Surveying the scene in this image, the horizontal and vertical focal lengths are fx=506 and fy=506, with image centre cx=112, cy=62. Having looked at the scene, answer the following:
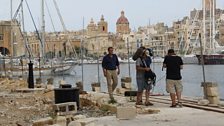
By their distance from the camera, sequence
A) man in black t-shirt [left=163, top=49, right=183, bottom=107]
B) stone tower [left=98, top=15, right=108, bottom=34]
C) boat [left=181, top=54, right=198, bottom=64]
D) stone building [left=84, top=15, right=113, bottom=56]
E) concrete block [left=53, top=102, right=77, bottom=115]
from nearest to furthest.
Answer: concrete block [left=53, top=102, right=77, bottom=115] < man in black t-shirt [left=163, top=49, right=183, bottom=107] < boat [left=181, top=54, right=198, bottom=64] < stone building [left=84, top=15, right=113, bottom=56] < stone tower [left=98, top=15, right=108, bottom=34]

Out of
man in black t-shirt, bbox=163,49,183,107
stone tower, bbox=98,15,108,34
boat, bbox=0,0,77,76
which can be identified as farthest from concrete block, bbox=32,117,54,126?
stone tower, bbox=98,15,108,34

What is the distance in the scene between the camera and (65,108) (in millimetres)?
13656

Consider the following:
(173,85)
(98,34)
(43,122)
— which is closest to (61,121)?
(43,122)

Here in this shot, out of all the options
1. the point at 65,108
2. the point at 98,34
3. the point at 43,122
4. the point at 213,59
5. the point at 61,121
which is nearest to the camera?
the point at 43,122

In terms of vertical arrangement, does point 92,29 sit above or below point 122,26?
below

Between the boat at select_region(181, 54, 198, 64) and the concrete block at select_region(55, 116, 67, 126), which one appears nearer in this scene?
the concrete block at select_region(55, 116, 67, 126)

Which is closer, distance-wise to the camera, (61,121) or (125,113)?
(61,121)

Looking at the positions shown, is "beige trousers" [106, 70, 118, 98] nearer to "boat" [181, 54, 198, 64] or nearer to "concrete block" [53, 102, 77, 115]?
"concrete block" [53, 102, 77, 115]

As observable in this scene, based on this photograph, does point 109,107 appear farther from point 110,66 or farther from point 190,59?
point 190,59

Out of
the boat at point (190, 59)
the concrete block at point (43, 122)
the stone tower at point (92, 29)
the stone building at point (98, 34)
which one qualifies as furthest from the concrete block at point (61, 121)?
the stone tower at point (92, 29)

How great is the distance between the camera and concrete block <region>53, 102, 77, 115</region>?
13.4 metres

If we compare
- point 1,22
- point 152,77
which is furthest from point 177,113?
point 1,22

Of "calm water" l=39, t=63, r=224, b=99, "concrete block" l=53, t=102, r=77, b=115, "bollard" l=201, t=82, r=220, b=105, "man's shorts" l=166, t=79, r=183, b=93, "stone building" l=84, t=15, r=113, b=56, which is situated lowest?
"calm water" l=39, t=63, r=224, b=99

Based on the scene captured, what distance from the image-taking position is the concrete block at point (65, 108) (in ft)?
44.1
